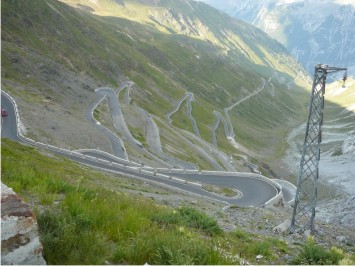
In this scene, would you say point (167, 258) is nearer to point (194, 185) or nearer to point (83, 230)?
point (83, 230)

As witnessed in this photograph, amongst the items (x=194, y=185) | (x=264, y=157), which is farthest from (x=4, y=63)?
(x=264, y=157)

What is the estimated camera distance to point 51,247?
762cm

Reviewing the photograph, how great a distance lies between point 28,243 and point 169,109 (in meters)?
158

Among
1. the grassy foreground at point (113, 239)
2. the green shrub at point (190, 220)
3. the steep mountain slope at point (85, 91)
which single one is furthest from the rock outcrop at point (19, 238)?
the steep mountain slope at point (85, 91)

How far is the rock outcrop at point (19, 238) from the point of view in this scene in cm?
663

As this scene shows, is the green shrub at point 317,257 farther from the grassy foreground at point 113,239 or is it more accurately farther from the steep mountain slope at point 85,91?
the steep mountain slope at point 85,91

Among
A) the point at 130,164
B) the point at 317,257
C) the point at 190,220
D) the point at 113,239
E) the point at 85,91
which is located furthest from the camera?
the point at 85,91

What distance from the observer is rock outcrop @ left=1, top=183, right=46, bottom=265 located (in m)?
6.63

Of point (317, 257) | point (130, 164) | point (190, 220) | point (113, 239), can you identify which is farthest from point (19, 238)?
point (130, 164)

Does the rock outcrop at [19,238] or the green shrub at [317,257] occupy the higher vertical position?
the green shrub at [317,257]

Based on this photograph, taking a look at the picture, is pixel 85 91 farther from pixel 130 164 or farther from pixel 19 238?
pixel 19 238

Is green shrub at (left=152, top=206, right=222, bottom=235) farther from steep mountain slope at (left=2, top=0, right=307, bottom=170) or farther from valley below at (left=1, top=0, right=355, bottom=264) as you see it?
steep mountain slope at (left=2, top=0, right=307, bottom=170)

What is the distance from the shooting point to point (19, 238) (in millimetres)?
6785

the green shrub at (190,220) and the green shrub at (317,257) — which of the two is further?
the green shrub at (190,220)
